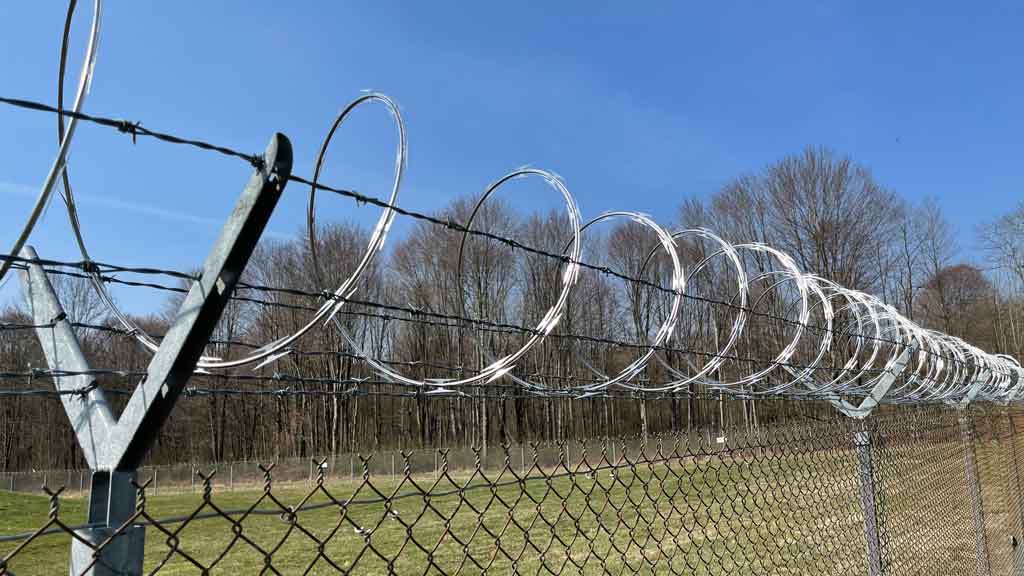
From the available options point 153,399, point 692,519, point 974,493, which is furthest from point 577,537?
point 692,519

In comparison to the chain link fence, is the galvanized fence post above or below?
above

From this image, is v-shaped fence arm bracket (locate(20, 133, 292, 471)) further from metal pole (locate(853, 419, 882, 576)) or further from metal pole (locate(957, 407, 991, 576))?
metal pole (locate(957, 407, 991, 576))

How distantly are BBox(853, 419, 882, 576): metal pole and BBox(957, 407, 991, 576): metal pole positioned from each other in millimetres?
2160

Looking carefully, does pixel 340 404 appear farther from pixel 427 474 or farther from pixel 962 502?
pixel 962 502

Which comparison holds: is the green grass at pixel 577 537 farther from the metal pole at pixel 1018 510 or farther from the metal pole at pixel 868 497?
the metal pole at pixel 1018 510

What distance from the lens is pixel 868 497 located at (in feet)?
12.4

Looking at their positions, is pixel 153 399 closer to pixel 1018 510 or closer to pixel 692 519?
pixel 1018 510

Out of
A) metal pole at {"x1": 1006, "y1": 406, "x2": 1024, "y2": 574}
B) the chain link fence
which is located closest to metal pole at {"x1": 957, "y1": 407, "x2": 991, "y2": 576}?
the chain link fence

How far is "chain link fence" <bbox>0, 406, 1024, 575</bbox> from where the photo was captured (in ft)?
5.20

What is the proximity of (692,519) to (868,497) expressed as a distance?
6.27m

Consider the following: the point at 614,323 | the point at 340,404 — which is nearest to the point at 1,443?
the point at 340,404

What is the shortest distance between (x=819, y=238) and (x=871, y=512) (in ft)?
100

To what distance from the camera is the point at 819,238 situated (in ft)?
Answer: 103

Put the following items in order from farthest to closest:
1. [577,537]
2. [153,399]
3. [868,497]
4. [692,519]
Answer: [692,519]
[577,537]
[868,497]
[153,399]
